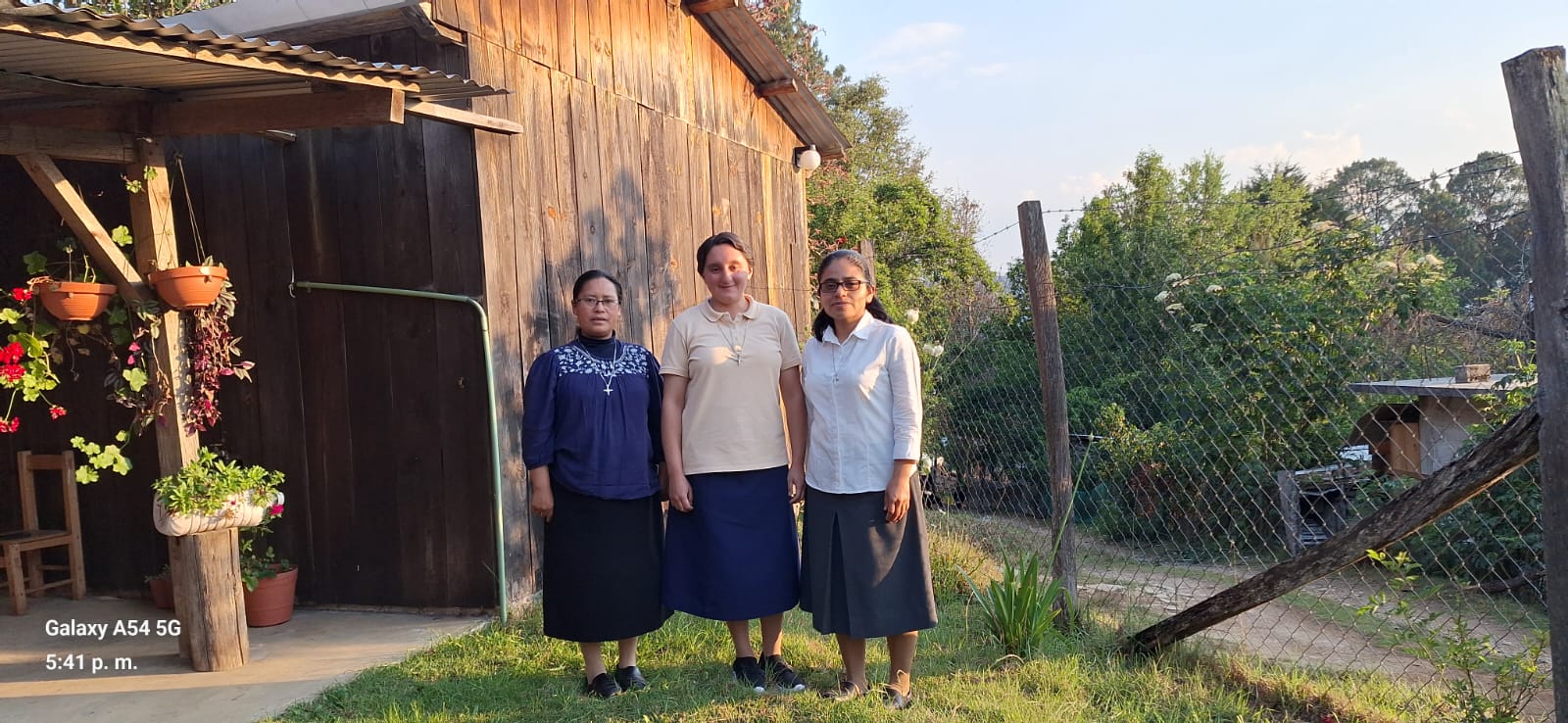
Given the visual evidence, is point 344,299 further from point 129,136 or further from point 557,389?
point 557,389

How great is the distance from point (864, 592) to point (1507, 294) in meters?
2.19

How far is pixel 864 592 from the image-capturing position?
317cm

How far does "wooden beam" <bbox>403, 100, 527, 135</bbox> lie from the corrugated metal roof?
0.25ft

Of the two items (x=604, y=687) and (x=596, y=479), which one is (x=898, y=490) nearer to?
(x=596, y=479)

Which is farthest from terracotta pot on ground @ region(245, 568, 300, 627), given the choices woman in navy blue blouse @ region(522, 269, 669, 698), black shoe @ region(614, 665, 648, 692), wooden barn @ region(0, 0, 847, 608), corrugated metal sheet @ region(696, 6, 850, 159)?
corrugated metal sheet @ region(696, 6, 850, 159)

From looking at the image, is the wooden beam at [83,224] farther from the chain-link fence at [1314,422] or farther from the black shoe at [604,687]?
the chain-link fence at [1314,422]

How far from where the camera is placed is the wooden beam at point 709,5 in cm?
693

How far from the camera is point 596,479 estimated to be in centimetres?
340

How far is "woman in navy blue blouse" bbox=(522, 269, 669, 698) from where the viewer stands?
340 cm

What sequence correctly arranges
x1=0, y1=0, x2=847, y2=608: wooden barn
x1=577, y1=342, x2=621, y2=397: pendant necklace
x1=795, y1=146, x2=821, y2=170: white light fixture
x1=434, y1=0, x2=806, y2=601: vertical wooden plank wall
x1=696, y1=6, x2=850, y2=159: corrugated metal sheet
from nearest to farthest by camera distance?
1. x1=577, y1=342, x2=621, y2=397: pendant necklace
2. x1=0, y1=0, x2=847, y2=608: wooden barn
3. x1=434, y1=0, x2=806, y2=601: vertical wooden plank wall
4. x1=696, y1=6, x2=850, y2=159: corrugated metal sheet
5. x1=795, y1=146, x2=821, y2=170: white light fixture

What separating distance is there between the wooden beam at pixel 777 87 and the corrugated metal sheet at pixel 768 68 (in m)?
0.03

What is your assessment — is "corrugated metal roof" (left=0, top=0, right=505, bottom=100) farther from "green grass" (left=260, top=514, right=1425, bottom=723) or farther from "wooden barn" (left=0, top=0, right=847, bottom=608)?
"green grass" (left=260, top=514, right=1425, bottom=723)

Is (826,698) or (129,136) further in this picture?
(129,136)

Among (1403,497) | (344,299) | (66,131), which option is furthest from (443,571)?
(1403,497)
